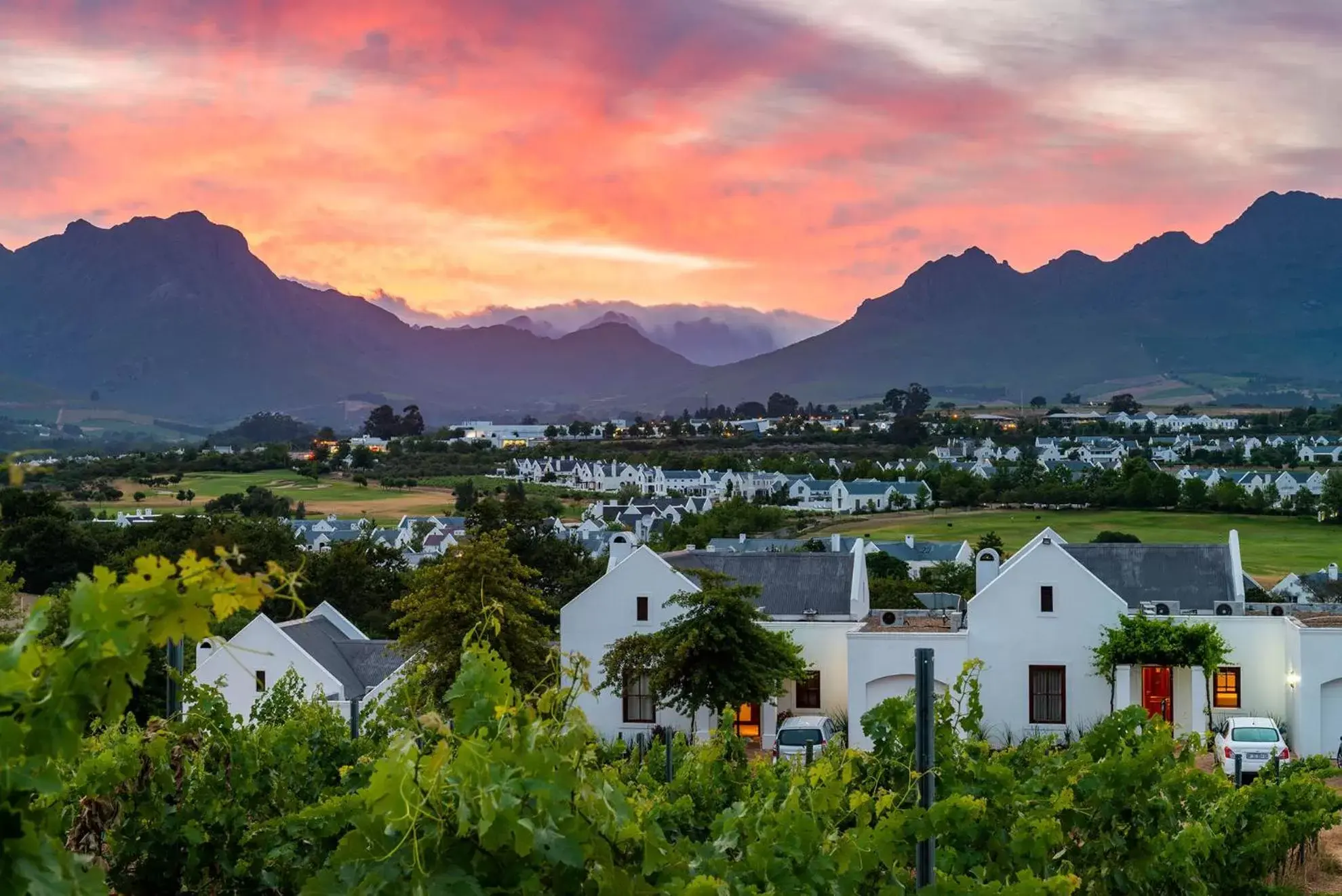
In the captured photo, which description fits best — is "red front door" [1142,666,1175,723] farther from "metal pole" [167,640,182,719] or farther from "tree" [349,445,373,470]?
"tree" [349,445,373,470]

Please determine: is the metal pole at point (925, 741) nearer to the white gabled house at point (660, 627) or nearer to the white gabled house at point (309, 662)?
the white gabled house at point (660, 627)

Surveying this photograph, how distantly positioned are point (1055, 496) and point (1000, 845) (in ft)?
366

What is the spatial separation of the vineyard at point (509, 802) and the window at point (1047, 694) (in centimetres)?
1286

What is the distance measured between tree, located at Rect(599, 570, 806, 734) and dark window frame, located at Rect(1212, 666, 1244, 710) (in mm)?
8548

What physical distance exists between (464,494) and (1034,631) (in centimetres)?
9669

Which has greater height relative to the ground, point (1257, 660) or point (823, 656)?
point (1257, 660)

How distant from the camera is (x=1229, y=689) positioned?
28078mm

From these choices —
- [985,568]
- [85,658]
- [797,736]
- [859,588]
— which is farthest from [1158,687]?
[85,658]

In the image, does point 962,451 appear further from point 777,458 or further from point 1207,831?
point 1207,831

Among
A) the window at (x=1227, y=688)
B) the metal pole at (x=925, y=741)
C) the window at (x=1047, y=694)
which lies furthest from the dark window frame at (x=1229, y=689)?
the metal pole at (x=925, y=741)

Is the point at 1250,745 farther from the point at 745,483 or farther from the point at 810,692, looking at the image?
the point at 745,483

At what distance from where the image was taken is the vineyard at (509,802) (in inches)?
140

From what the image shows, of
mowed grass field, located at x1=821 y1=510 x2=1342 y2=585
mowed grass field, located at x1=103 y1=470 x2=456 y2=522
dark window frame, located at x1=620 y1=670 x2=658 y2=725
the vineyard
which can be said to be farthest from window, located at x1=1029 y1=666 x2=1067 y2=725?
mowed grass field, located at x1=103 y1=470 x2=456 y2=522

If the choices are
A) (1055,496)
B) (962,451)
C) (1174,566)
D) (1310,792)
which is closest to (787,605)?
(1174,566)
